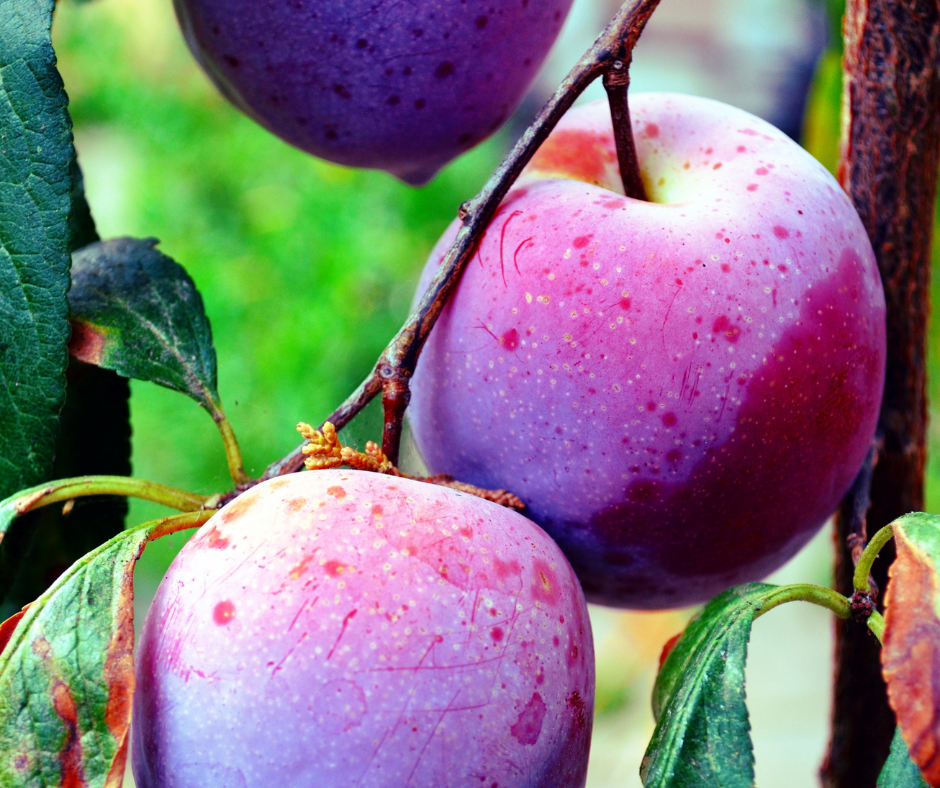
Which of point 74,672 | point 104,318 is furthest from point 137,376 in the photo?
point 74,672

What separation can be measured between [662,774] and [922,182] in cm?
40

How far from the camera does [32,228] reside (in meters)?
0.44

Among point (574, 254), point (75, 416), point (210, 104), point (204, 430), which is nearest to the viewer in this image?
point (574, 254)

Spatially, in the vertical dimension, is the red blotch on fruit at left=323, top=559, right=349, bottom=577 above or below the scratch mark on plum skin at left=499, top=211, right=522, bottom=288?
below

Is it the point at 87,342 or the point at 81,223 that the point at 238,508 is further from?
the point at 81,223

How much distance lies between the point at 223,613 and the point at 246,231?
5.38ft

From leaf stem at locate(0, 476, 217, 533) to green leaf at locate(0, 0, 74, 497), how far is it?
0.02 m

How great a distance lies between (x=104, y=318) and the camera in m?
0.52

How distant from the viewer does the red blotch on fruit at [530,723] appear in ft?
1.20

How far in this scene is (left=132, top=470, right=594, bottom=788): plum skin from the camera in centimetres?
35

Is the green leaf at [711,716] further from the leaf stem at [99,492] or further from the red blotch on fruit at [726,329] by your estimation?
the leaf stem at [99,492]

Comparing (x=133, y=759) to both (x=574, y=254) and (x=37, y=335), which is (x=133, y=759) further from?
(x=574, y=254)

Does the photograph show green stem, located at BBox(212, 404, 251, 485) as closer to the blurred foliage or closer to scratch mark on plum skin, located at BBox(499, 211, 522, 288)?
scratch mark on plum skin, located at BBox(499, 211, 522, 288)

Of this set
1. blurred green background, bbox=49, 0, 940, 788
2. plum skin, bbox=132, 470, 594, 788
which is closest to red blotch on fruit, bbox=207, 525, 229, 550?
plum skin, bbox=132, 470, 594, 788
